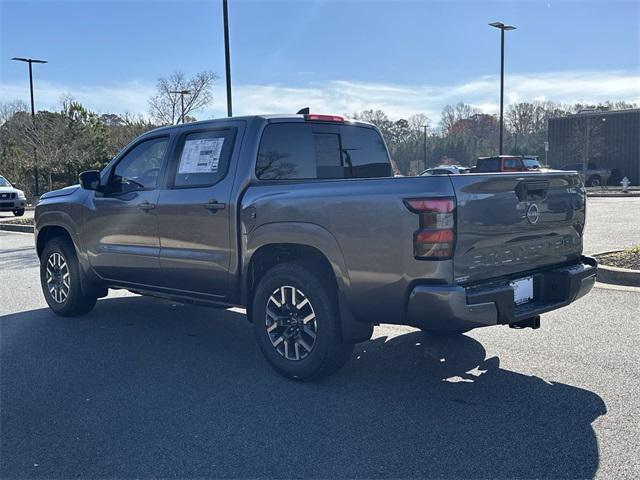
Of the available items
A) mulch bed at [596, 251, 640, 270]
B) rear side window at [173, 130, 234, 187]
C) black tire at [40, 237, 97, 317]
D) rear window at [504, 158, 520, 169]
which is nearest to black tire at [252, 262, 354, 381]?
rear side window at [173, 130, 234, 187]

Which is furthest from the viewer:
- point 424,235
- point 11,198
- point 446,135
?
point 446,135

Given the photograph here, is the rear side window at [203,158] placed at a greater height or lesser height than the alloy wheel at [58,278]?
greater

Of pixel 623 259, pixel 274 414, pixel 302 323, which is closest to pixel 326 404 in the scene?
pixel 274 414

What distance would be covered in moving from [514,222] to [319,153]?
193 centimetres

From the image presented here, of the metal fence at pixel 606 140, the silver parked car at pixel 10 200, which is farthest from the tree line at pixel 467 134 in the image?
the silver parked car at pixel 10 200

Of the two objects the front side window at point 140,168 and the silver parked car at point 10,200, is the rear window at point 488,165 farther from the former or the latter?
the front side window at point 140,168

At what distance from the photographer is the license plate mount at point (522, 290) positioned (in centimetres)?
419

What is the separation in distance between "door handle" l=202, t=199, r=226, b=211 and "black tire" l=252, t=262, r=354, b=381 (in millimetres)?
711

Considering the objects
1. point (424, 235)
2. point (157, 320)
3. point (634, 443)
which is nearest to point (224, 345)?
point (157, 320)

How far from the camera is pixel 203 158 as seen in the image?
5324mm

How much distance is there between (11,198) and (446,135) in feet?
239

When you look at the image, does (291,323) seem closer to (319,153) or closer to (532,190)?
(319,153)

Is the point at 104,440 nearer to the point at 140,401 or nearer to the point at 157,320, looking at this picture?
the point at 140,401

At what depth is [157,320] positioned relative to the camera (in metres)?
6.59
